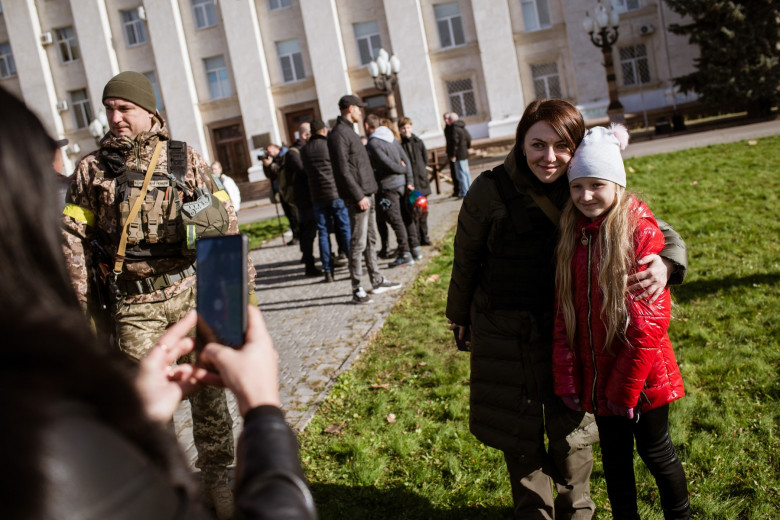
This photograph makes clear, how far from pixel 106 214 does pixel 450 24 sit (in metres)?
32.1

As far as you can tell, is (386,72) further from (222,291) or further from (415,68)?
(222,291)

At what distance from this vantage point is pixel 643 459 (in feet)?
9.52

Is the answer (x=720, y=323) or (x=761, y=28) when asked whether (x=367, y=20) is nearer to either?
(x=761, y=28)

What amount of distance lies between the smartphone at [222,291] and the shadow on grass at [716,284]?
5.63 m

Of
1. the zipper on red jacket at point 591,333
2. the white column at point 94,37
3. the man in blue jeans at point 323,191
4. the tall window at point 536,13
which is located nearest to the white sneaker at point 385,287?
the man in blue jeans at point 323,191

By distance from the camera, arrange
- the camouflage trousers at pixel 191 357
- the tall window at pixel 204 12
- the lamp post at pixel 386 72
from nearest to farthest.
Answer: the camouflage trousers at pixel 191 357
the lamp post at pixel 386 72
the tall window at pixel 204 12

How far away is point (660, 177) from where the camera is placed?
44.1ft

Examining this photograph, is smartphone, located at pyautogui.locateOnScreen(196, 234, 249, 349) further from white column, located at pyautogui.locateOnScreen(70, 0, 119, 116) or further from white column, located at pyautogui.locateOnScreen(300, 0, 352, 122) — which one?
white column, located at pyautogui.locateOnScreen(70, 0, 119, 116)

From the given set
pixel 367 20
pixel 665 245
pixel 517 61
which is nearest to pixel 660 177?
pixel 665 245

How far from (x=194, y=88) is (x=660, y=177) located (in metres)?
28.4

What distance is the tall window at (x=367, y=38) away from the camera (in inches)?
1315

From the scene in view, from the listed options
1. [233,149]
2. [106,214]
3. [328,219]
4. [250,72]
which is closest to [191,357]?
[106,214]

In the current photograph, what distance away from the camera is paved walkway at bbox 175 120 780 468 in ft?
18.0

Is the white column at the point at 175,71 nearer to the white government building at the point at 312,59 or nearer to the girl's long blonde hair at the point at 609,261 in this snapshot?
the white government building at the point at 312,59
